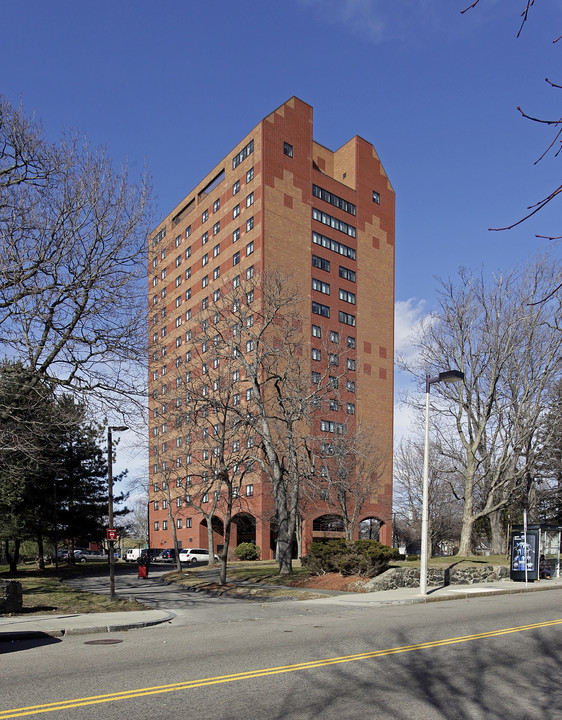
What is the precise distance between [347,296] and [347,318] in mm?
2468

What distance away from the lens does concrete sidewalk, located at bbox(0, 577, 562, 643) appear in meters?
13.9

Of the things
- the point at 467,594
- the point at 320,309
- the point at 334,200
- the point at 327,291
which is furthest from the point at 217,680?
the point at 334,200

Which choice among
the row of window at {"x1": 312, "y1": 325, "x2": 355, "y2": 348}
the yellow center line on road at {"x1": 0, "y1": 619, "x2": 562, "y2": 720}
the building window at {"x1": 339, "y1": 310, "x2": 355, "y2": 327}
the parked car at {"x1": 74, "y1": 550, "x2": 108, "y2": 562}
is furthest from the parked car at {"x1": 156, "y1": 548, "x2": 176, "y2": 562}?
the yellow center line on road at {"x1": 0, "y1": 619, "x2": 562, "y2": 720}

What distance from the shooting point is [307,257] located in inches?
2495

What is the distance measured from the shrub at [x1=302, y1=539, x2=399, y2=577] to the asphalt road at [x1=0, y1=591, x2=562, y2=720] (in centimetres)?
980

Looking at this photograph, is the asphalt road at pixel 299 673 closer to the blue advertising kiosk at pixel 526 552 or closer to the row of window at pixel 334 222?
the blue advertising kiosk at pixel 526 552

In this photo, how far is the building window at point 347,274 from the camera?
67300 mm

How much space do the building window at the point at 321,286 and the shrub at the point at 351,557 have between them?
40573mm

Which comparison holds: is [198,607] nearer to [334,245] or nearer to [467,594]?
[467,594]

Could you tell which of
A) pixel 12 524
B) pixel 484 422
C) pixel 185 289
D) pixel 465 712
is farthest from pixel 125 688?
pixel 185 289

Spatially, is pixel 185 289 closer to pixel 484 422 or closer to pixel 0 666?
pixel 484 422

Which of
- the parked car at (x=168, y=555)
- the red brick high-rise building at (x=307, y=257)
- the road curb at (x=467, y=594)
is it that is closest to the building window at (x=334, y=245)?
the red brick high-rise building at (x=307, y=257)

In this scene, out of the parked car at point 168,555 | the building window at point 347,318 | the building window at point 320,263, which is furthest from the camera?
the building window at point 347,318

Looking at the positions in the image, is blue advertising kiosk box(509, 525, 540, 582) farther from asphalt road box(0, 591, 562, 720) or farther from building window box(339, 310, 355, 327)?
building window box(339, 310, 355, 327)
